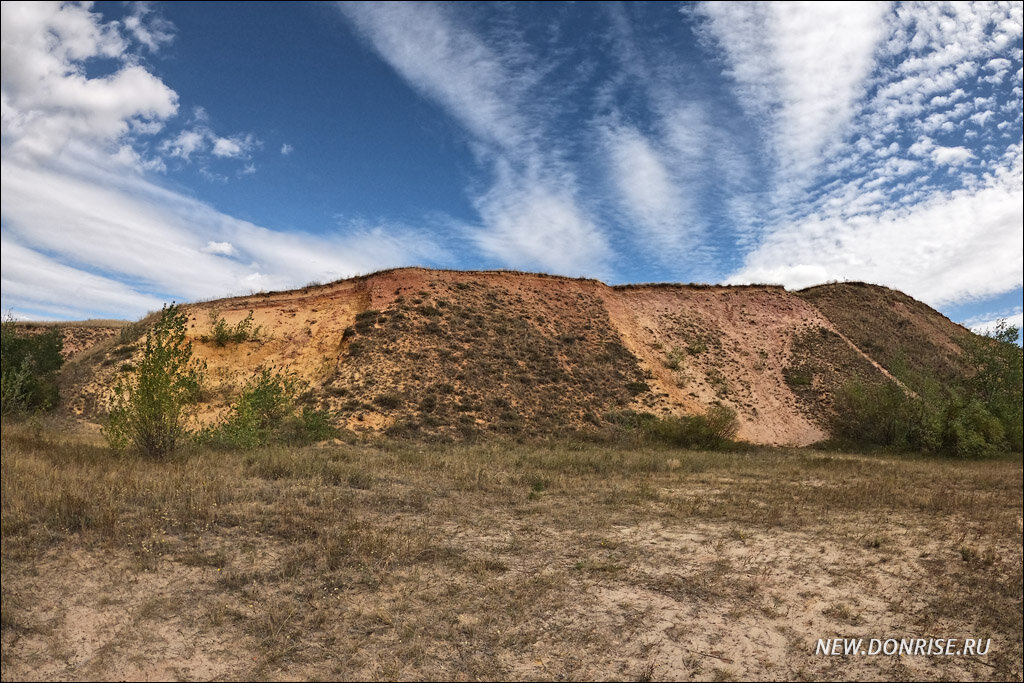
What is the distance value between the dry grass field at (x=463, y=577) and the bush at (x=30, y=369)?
10841 millimetres

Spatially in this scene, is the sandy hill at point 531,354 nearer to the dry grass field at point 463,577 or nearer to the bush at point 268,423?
the bush at point 268,423

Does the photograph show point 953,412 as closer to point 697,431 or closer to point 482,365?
point 697,431

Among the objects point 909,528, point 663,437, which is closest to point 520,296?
point 663,437

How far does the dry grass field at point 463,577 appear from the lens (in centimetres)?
488

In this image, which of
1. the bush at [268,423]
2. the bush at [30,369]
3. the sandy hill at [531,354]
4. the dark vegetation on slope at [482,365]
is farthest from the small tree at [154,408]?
the bush at [30,369]

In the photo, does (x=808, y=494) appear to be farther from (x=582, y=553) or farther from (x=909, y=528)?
(x=582, y=553)

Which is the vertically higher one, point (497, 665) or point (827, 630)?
point (827, 630)

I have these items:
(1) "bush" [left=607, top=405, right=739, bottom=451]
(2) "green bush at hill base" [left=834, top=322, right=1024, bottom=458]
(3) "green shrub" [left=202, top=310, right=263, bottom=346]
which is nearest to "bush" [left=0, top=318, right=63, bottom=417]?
(3) "green shrub" [left=202, top=310, right=263, bottom=346]

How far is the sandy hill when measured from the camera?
913 inches

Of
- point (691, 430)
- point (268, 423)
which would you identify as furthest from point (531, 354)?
point (268, 423)

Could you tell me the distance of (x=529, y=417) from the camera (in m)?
23.3

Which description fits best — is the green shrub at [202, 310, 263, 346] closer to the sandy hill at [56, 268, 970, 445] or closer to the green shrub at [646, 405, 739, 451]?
the sandy hill at [56, 268, 970, 445]

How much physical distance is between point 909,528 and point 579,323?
2164cm

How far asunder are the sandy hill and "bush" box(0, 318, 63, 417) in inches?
36.3
